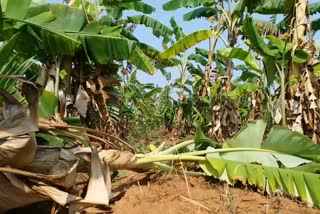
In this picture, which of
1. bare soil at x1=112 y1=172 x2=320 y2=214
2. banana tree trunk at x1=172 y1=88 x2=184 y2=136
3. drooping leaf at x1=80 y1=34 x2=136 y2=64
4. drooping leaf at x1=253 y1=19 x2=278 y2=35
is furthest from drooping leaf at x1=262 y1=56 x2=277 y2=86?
banana tree trunk at x1=172 y1=88 x2=184 y2=136

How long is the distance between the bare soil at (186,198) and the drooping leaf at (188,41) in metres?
5.45

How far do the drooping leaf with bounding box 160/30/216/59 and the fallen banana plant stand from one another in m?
5.17

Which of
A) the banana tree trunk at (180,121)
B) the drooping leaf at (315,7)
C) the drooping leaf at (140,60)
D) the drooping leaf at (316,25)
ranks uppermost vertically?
the drooping leaf at (315,7)

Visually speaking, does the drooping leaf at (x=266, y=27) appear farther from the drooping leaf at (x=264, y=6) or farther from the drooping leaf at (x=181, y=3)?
the drooping leaf at (x=181, y=3)

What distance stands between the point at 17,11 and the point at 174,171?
8.56ft

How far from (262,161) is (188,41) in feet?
18.5

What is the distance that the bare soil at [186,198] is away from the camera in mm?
4562

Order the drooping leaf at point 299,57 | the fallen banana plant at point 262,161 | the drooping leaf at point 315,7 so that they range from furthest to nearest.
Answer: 1. the drooping leaf at point 315,7
2. the drooping leaf at point 299,57
3. the fallen banana plant at point 262,161

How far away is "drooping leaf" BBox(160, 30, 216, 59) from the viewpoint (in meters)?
10.1

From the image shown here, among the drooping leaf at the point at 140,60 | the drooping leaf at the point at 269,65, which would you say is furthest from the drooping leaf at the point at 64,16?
the drooping leaf at the point at 269,65

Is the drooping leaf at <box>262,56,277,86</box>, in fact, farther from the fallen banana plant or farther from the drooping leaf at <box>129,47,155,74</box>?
the drooping leaf at <box>129,47,155,74</box>

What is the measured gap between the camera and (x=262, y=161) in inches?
201

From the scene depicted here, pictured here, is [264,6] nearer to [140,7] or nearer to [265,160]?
[140,7]

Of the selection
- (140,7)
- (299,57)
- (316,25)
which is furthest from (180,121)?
(299,57)
